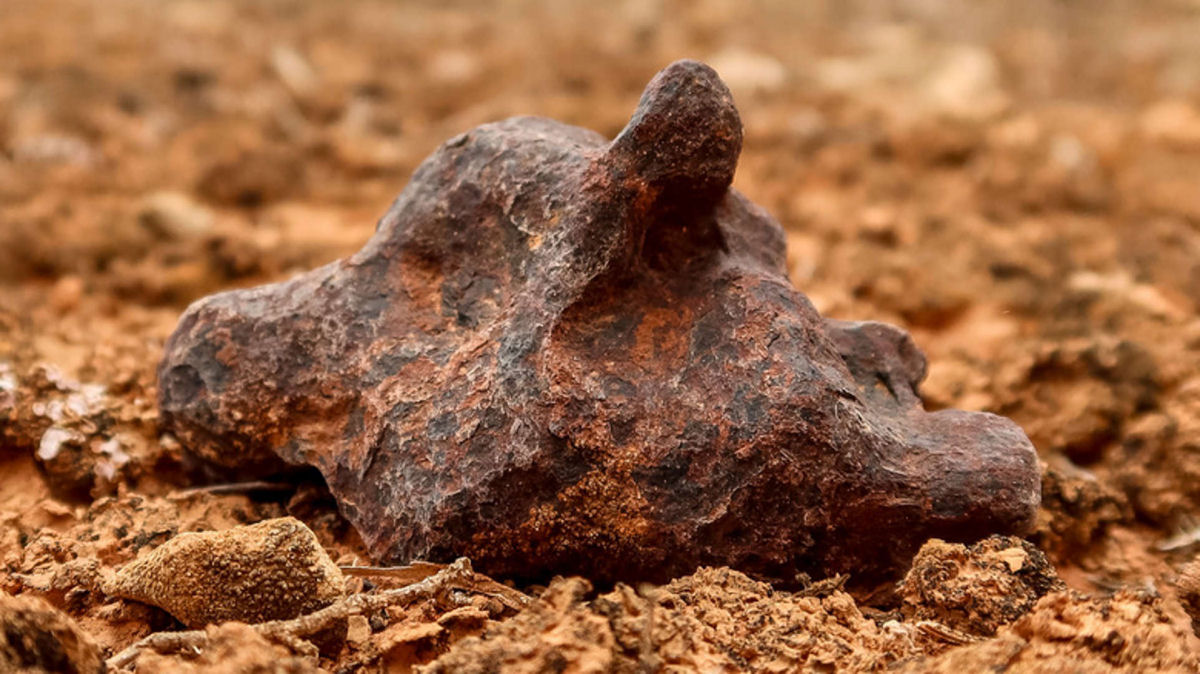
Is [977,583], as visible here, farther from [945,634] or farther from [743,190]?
[743,190]

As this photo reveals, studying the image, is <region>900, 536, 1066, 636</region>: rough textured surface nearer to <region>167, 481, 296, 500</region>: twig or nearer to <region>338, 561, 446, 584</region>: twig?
<region>338, 561, 446, 584</region>: twig

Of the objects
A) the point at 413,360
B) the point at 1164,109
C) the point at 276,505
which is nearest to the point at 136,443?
the point at 276,505

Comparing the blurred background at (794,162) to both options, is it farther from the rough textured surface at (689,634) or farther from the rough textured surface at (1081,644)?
the rough textured surface at (689,634)

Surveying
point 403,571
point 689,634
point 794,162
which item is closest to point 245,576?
point 403,571

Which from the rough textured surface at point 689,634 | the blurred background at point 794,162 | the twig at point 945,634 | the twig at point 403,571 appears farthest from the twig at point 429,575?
the blurred background at point 794,162

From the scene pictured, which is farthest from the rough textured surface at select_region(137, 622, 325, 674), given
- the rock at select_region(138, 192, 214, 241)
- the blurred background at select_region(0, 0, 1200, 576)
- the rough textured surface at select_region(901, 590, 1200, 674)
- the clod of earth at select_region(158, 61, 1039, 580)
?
the rock at select_region(138, 192, 214, 241)

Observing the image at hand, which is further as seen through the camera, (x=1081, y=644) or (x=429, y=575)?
(x=429, y=575)
